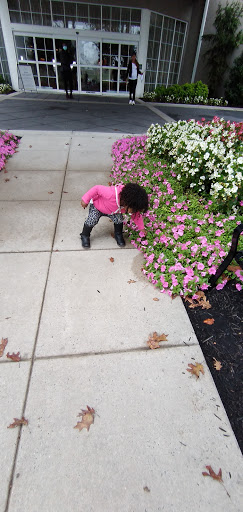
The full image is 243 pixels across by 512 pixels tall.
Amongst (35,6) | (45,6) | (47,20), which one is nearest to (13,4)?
(35,6)

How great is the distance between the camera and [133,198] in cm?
257

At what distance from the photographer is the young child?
2.59m

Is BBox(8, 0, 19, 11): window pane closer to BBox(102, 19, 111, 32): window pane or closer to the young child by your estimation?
BBox(102, 19, 111, 32): window pane

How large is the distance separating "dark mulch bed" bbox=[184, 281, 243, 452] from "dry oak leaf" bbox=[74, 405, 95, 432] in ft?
2.92

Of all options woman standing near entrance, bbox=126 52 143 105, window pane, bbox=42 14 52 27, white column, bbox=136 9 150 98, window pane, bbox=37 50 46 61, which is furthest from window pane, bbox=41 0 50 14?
woman standing near entrance, bbox=126 52 143 105

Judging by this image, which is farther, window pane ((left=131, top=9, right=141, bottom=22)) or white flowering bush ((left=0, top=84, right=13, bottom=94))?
white flowering bush ((left=0, top=84, right=13, bottom=94))

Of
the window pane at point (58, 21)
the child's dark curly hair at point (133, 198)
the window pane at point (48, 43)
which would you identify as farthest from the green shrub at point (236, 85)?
the child's dark curly hair at point (133, 198)

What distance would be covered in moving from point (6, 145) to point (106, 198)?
14.5 feet

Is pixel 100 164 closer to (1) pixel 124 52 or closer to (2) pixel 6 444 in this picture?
(2) pixel 6 444

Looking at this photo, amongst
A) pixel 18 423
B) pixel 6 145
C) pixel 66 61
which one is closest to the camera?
pixel 18 423

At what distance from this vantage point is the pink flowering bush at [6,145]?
18.2ft

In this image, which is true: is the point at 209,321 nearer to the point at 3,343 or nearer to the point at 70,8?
the point at 3,343

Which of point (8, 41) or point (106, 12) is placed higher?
point (106, 12)

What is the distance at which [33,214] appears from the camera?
389cm
